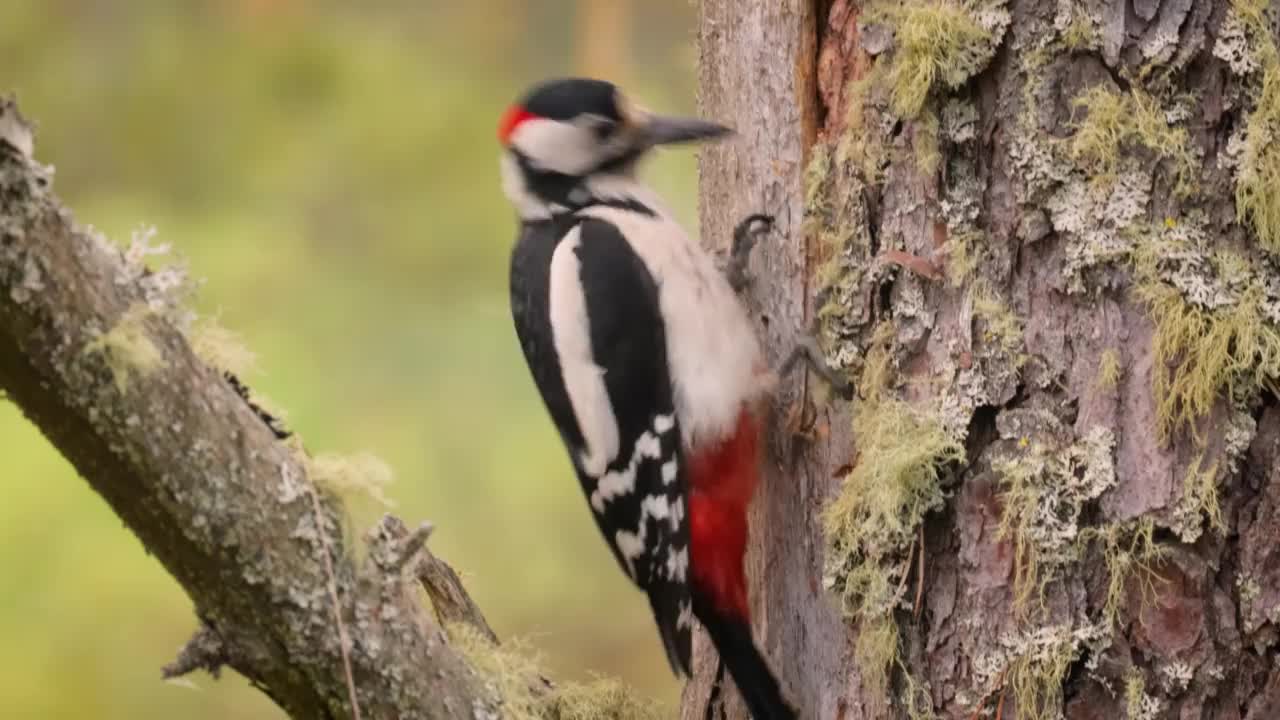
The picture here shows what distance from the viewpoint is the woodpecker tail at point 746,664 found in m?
1.58

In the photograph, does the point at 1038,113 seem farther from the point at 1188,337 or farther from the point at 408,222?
the point at 408,222

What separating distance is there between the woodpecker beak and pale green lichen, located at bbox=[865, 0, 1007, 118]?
10.2 inches

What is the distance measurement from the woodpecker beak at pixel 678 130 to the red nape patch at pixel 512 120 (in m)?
0.19

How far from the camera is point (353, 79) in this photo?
254 centimetres

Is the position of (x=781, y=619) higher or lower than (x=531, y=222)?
lower

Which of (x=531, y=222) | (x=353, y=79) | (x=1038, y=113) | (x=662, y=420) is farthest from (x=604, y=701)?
(x=353, y=79)

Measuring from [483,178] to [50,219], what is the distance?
1668 mm

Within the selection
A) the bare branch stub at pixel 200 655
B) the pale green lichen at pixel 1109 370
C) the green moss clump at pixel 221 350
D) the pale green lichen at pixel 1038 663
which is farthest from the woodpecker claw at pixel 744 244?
the bare branch stub at pixel 200 655

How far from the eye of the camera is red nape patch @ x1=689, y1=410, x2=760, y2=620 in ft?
5.58

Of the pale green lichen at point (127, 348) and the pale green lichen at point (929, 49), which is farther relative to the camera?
the pale green lichen at point (929, 49)

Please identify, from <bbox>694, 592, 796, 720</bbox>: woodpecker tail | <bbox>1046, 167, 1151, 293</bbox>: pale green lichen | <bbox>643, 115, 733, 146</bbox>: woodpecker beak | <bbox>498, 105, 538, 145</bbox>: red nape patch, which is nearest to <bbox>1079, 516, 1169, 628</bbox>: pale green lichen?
<bbox>1046, 167, 1151, 293</bbox>: pale green lichen

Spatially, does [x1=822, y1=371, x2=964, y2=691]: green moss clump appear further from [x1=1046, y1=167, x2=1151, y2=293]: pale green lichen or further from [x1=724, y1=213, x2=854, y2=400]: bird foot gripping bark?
[x1=1046, y1=167, x2=1151, y2=293]: pale green lichen

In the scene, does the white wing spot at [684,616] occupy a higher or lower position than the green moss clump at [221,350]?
lower

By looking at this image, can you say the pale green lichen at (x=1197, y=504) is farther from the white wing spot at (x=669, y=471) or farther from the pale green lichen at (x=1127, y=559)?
the white wing spot at (x=669, y=471)
